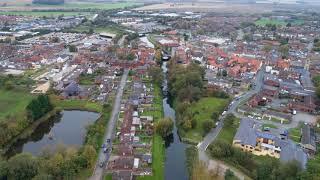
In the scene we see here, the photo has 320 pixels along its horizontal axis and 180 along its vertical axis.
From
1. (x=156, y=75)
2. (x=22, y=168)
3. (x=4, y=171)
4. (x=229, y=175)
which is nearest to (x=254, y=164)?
(x=229, y=175)

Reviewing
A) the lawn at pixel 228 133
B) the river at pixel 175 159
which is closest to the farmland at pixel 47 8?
the river at pixel 175 159

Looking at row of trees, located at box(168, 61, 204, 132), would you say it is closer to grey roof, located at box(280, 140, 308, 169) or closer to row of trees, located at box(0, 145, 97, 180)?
grey roof, located at box(280, 140, 308, 169)

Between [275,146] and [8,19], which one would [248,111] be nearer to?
[275,146]

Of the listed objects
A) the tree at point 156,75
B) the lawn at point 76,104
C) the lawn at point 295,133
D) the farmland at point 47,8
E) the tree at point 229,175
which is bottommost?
the tree at point 229,175

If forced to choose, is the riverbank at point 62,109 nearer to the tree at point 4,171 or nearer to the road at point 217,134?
the tree at point 4,171

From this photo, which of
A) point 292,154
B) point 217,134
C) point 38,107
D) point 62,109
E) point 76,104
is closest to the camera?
point 292,154

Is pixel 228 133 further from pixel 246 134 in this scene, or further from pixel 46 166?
pixel 46 166

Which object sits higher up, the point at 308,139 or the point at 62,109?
the point at 62,109

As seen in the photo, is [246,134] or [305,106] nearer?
[246,134]
